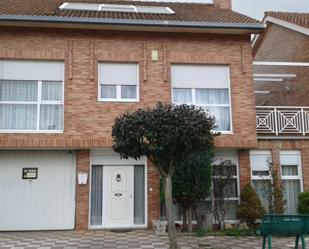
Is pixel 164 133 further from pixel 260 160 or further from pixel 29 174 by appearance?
pixel 260 160

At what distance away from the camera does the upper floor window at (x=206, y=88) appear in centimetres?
1375

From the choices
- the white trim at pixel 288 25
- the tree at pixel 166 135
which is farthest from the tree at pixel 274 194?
the white trim at pixel 288 25

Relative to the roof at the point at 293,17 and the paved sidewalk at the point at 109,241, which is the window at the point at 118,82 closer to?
the paved sidewalk at the point at 109,241

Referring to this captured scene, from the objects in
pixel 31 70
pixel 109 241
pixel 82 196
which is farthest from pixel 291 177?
pixel 31 70

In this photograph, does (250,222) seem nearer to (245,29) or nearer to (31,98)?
(245,29)

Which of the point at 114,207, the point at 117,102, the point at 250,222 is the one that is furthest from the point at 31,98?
the point at 250,222

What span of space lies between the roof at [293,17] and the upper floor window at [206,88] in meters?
5.37

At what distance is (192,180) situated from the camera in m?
12.1

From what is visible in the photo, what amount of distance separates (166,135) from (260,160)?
6.82m

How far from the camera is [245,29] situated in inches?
539

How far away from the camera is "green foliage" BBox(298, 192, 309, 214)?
43.2 feet

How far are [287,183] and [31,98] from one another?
30.3 ft

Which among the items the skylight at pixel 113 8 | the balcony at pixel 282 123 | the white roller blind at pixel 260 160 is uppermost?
the skylight at pixel 113 8

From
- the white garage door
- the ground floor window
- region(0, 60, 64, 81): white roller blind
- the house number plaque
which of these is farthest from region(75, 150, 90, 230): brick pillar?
region(0, 60, 64, 81): white roller blind
